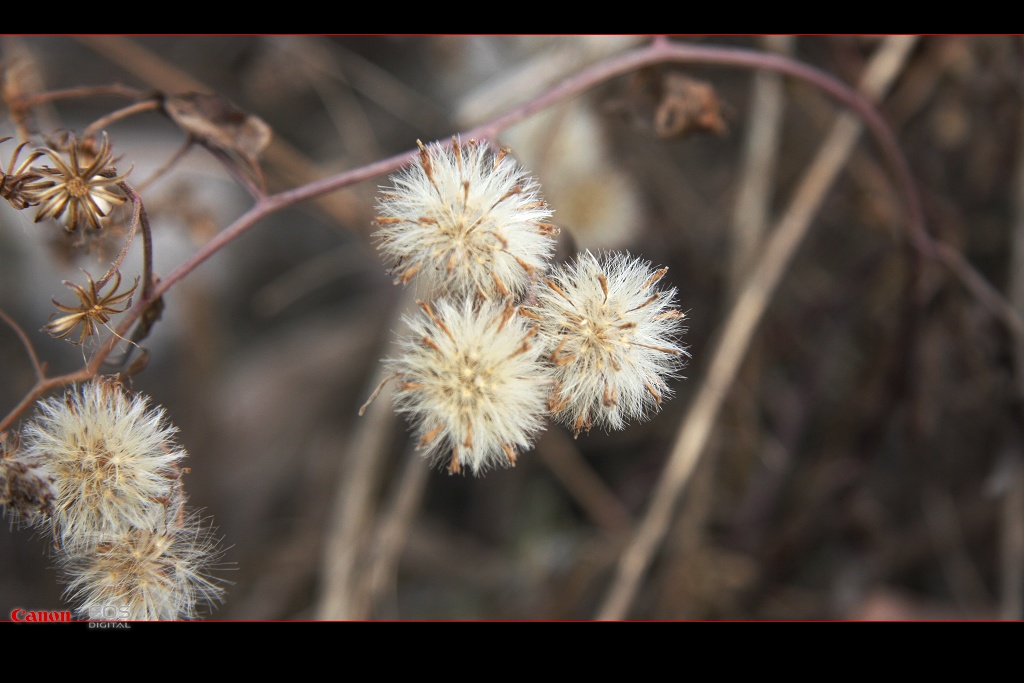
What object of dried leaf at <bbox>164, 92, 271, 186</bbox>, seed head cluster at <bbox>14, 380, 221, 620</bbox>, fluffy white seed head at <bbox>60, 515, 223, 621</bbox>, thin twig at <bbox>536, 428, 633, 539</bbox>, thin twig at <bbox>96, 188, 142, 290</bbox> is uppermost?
dried leaf at <bbox>164, 92, 271, 186</bbox>

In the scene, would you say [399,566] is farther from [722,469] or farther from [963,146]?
[963,146]

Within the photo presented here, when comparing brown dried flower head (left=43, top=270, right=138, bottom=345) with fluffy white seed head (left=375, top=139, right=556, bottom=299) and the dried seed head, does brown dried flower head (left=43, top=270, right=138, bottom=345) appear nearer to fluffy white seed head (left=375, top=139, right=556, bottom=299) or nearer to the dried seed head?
the dried seed head

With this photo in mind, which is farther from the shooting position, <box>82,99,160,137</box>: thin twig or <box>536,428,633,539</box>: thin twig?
<box>536,428,633,539</box>: thin twig

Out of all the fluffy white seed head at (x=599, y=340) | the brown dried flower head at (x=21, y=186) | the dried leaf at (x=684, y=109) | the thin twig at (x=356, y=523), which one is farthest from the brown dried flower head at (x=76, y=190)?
the thin twig at (x=356, y=523)

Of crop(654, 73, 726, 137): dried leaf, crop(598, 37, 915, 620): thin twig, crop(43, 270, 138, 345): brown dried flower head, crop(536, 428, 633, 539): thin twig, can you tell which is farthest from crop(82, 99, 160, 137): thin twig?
crop(536, 428, 633, 539): thin twig

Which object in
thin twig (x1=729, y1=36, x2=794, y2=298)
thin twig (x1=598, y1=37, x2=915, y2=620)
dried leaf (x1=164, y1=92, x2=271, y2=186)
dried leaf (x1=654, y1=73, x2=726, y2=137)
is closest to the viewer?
dried leaf (x1=164, y1=92, x2=271, y2=186)

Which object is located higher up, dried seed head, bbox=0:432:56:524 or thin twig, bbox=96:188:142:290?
thin twig, bbox=96:188:142:290

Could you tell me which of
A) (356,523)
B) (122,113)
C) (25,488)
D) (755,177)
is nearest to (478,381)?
(25,488)

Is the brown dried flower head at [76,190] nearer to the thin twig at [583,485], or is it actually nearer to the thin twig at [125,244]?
the thin twig at [125,244]

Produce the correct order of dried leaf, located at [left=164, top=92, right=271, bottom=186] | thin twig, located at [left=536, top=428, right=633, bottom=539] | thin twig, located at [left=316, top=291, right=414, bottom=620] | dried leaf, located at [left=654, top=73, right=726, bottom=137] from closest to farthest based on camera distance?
dried leaf, located at [left=164, top=92, right=271, bottom=186] → dried leaf, located at [left=654, top=73, right=726, bottom=137] → thin twig, located at [left=316, top=291, right=414, bottom=620] → thin twig, located at [left=536, top=428, right=633, bottom=539]
